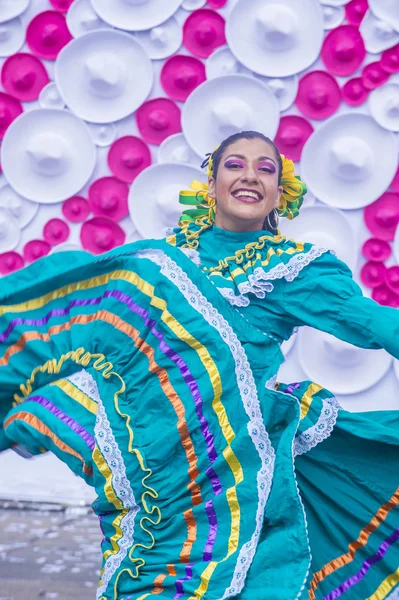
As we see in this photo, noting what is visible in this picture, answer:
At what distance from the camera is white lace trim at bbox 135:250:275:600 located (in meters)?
1.47

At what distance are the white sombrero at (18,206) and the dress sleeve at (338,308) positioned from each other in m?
1.97

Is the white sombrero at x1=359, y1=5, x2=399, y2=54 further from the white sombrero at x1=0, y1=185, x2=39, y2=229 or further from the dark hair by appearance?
the white sombrero at x1=0, y1=185, x2=39, y2=229

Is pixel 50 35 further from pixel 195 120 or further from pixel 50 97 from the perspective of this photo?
pixel 195 120

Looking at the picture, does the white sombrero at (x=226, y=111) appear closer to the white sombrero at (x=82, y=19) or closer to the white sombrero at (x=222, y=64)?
the white sombrero at (x=222, y=64)

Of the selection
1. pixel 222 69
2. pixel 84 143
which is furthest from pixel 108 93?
pixel 222 69

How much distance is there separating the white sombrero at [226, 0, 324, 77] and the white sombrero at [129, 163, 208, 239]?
20.3 inches

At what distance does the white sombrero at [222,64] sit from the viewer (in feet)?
10.6

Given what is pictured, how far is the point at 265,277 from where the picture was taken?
1687 mm

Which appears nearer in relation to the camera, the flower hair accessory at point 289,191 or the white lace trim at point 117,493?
the white lace trim at point 117,493

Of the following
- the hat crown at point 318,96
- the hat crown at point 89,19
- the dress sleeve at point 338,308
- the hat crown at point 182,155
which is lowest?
the dress sleeve at point 338,308

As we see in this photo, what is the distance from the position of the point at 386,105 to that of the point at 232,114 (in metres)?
0.64

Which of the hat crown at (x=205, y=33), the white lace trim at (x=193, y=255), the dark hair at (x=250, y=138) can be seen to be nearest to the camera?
the white lace trim at (x=193, y=255)

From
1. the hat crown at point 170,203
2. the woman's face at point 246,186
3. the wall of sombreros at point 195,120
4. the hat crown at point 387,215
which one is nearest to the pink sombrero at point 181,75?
the wall of sombreros at point 195,120

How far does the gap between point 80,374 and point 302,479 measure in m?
0.55
